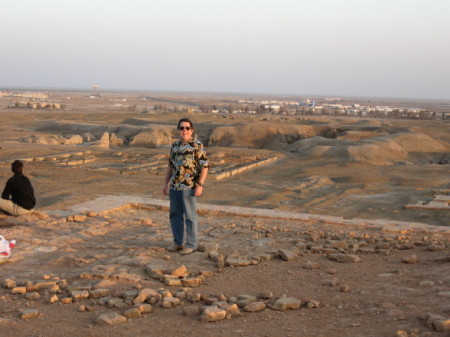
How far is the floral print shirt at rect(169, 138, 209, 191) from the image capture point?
248 inches

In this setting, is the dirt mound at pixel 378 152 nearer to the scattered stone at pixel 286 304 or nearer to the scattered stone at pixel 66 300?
the scattered stone at pixel 286 304

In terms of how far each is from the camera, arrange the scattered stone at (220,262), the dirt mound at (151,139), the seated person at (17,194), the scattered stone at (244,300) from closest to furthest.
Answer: the scattered stone at (244,300)
the scattered stone at (220,262)
the seated person at (17,194)
the dirt mound at (151,139)

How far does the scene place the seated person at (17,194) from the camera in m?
7.79

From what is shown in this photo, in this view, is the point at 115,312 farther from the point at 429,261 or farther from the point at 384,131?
the point at 384,131

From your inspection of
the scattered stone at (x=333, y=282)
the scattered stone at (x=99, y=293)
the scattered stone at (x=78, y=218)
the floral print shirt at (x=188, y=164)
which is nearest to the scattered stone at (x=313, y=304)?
the scattered stone at (x=333, y=282)

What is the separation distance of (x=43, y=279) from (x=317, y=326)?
2.69 metres

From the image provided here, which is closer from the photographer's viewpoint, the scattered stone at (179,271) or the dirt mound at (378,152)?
the scattered stone at (179,271)

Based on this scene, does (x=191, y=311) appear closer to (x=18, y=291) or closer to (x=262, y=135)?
(x=18, y=291)

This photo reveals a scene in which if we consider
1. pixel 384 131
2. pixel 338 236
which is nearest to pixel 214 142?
pixel 384 131

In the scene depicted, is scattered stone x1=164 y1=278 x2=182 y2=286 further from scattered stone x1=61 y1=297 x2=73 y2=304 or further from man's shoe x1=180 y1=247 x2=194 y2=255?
man's shoe x1=180 y1=247 x2=194 y2=255

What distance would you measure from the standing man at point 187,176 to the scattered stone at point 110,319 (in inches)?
79.1

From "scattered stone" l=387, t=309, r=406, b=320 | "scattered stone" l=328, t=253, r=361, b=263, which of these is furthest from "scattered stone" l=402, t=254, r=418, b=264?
"scattered stone" l=387, t=309, r=406, b=320

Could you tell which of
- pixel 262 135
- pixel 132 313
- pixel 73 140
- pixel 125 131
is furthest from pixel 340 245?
pixel 125 131

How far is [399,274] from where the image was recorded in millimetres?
5598
